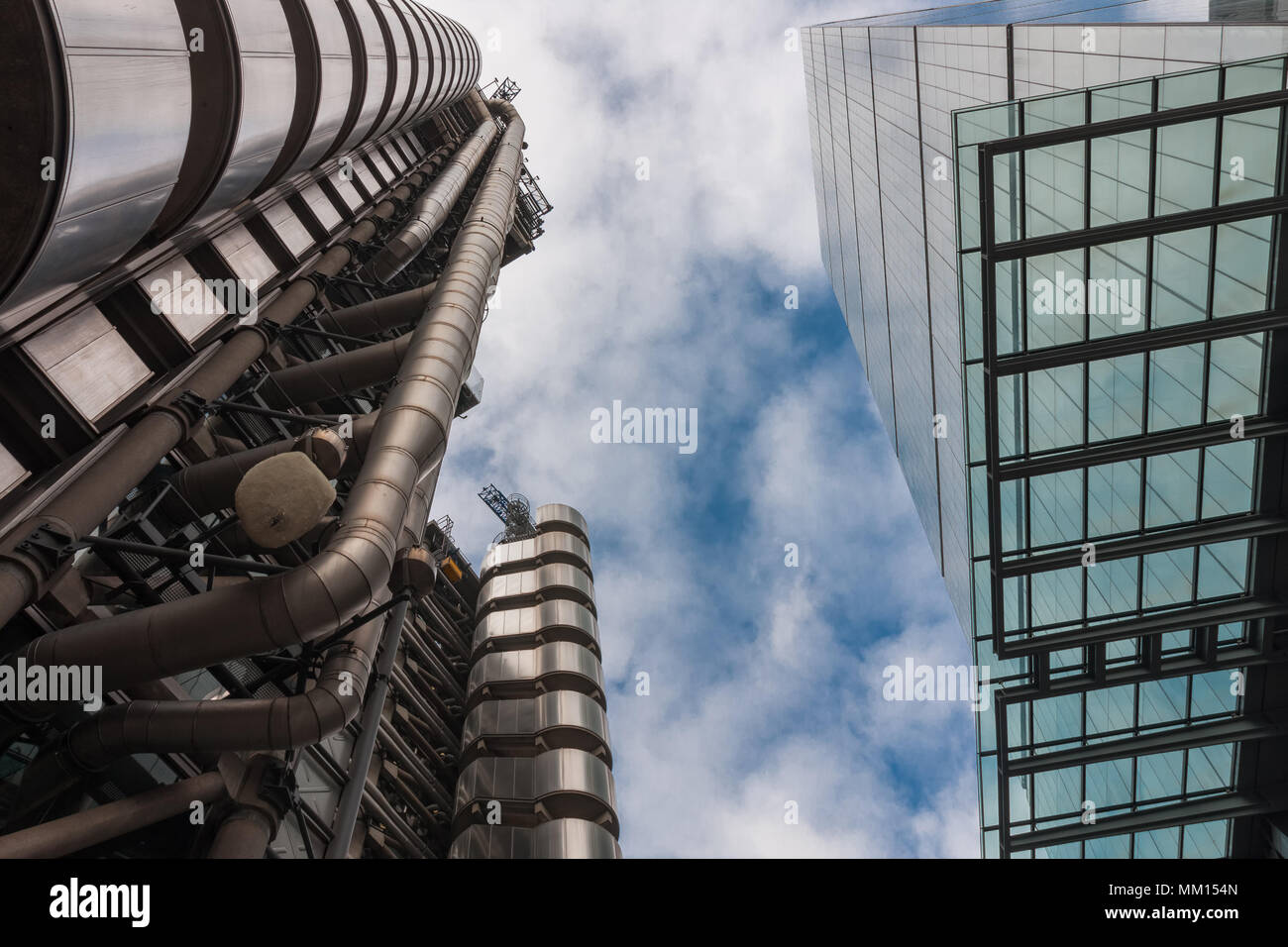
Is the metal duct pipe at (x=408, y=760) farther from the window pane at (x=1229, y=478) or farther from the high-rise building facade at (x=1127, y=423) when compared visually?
the window pane at (x=1229, y=478)

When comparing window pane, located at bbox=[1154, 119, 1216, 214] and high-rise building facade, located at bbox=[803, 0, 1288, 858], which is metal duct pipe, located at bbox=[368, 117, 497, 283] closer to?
high-rise building facade, located at bbox=[803, 0, 1288, 858]

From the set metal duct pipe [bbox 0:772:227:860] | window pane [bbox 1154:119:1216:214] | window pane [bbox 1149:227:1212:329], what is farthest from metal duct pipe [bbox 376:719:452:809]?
window pane [bbox 1154:119:1216:214]

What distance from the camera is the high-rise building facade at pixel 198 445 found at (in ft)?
22.8

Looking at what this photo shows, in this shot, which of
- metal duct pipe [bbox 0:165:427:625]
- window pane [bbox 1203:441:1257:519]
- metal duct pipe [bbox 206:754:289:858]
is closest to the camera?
metal duct pipe [bbox 0:165:427:625]

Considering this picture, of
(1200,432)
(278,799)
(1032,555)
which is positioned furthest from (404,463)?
(1200,432)

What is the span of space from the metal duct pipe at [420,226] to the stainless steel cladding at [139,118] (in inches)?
388

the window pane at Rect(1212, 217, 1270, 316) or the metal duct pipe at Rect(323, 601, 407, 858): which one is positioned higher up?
the window pane at Rect(1212, 217, 1270, 316)

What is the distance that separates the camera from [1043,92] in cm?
1897

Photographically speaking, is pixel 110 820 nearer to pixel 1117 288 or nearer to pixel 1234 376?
pixel 1117 288

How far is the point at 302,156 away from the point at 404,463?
20.1 ft

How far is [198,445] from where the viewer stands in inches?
503

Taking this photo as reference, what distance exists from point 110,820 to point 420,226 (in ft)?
63.3

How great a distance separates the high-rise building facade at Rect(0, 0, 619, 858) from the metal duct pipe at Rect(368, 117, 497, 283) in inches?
137

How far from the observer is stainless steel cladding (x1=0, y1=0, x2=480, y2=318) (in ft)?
18.9
